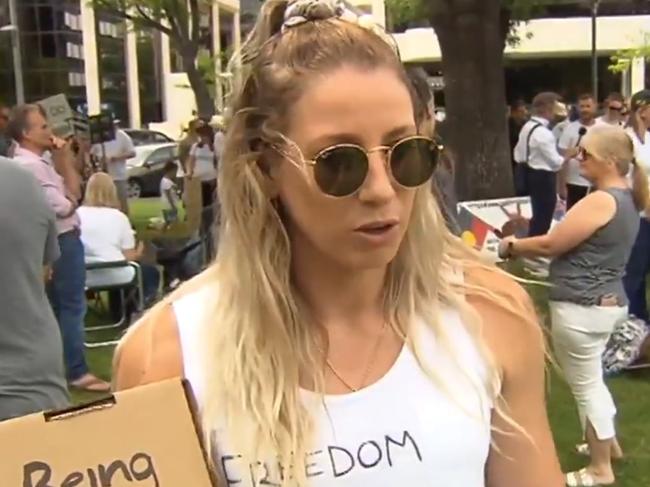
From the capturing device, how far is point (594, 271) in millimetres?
4629

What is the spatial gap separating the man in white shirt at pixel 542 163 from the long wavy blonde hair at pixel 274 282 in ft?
29.9

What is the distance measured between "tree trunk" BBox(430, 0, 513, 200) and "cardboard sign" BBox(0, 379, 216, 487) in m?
10.2

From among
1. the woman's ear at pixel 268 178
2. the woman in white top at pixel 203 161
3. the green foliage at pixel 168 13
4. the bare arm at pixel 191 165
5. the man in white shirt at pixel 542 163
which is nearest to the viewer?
the woman's ear at pixel 268 178

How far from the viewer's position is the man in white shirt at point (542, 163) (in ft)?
35.4

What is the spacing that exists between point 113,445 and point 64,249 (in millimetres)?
4924

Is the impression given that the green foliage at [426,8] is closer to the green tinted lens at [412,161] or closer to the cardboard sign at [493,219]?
the cardboard sign at [493,219]

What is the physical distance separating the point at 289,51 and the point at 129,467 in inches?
24.5

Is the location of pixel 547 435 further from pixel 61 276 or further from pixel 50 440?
pixel 61 276

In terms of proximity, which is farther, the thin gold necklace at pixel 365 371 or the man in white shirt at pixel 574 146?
the man in white shirt at pixel 574 146

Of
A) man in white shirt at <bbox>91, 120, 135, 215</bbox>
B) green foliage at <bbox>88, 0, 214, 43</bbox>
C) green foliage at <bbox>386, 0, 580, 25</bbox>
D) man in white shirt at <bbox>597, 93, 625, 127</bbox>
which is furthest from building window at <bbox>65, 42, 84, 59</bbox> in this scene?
man in white shirt at <bbox>597, 93, 625, 127</bbox>

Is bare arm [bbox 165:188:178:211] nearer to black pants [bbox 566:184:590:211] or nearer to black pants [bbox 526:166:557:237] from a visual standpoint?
black pants [bbox 526:166:557:237]

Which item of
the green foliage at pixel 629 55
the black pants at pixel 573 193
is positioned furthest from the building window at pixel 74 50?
the black pants at pixel 573 193

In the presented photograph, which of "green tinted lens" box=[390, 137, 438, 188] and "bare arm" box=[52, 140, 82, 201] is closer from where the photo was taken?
"green tinted lens" box=[390, 137, 438, 188]

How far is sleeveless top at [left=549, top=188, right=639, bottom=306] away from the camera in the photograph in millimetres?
4582
